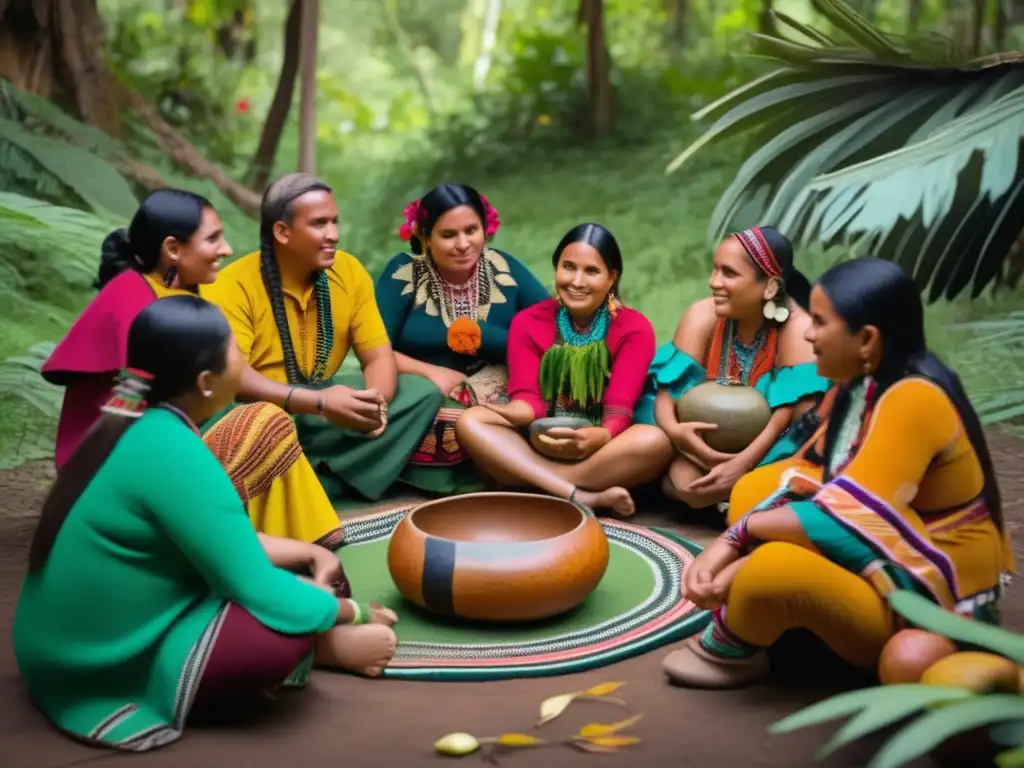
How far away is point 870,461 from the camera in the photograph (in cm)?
263

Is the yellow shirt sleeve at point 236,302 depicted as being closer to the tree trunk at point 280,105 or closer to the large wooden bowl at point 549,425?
the large wooden bowl at point 549,425

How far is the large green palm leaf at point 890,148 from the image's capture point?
342 centimetres

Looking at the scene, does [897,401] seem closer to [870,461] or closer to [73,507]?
[870,461]

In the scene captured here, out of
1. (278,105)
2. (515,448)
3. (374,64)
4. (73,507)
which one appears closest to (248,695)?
(73,507)

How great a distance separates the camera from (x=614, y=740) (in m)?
2.66

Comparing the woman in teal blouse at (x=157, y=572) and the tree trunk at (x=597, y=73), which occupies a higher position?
the tree trunk at (x=597, y=73)

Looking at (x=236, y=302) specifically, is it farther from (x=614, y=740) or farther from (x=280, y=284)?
(x=614, y=740)

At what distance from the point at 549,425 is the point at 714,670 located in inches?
57.2

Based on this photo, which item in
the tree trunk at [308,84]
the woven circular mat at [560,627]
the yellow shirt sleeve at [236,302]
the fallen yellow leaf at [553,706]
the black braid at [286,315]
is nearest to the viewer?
the fallen yellow leaf at [553,706]

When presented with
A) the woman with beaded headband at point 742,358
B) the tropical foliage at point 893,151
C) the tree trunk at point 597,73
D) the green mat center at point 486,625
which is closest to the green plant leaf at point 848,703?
the green mat center at point 486,625

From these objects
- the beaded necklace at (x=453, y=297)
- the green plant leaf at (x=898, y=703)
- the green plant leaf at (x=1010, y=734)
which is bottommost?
the green plant leaf at (x=1010, y=734)

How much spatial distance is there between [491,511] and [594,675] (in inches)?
28.9

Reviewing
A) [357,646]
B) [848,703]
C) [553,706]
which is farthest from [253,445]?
[848,703]

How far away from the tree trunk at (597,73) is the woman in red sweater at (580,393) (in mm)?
5553
